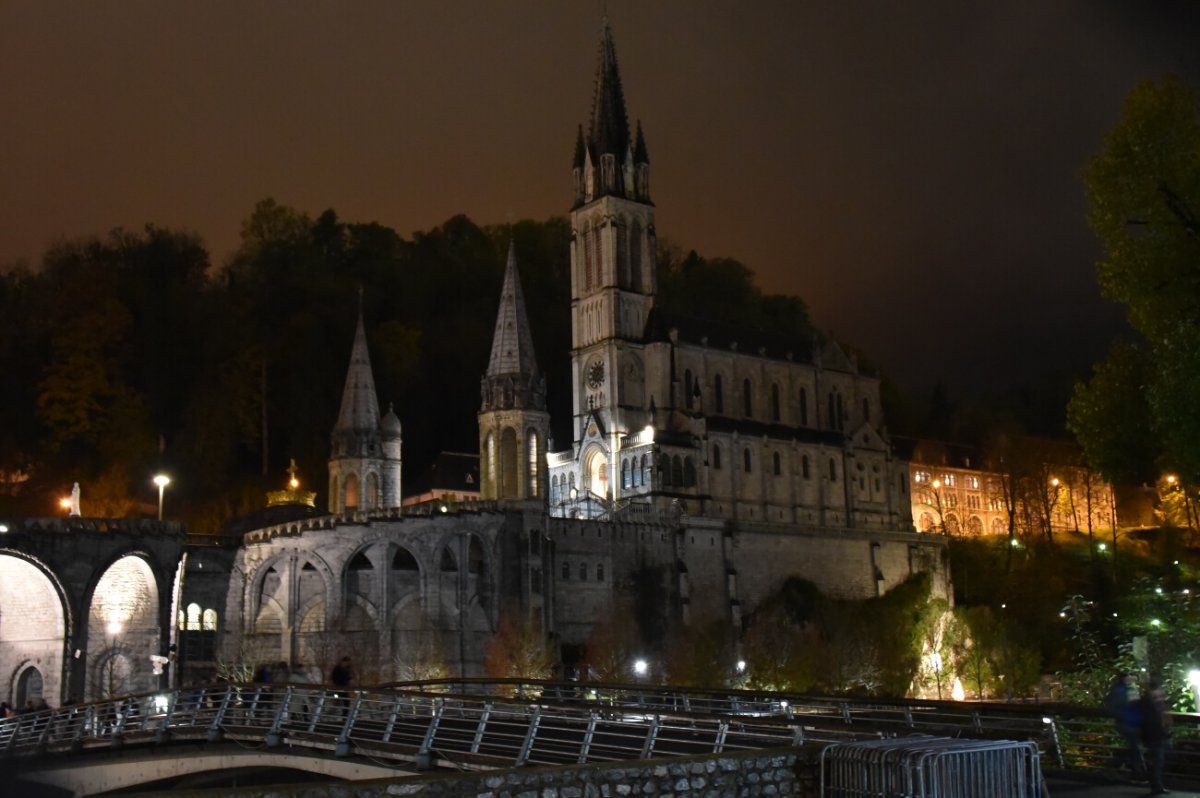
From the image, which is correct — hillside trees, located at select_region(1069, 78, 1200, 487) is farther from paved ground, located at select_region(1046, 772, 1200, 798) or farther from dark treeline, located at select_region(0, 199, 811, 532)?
dark treeline, located at select_region(0, 199, 811, 532)

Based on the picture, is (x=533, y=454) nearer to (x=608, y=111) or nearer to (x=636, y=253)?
(x=636, y=253)

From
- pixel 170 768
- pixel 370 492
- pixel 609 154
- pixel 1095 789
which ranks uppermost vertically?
pixel 609 154

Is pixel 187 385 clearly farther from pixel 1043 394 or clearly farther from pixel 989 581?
pixel 1043 394

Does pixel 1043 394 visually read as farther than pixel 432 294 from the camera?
Yes

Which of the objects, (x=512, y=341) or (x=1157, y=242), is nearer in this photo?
(x=1157, y=242)

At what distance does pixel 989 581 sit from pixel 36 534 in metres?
58.9

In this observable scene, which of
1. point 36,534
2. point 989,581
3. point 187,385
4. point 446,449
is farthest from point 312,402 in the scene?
point 989,581

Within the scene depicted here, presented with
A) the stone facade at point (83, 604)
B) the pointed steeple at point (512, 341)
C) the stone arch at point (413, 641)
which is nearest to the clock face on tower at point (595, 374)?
the pointed steeple at point (512, 341)

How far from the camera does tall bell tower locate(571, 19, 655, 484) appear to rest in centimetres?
8181

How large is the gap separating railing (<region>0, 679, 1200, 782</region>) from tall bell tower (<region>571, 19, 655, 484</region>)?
172 ft

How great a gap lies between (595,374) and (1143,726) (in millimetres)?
68156

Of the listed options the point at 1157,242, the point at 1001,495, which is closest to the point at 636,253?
the point at 1001,495

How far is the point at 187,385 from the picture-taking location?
7819 centimetres

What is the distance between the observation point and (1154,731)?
15.6 m
